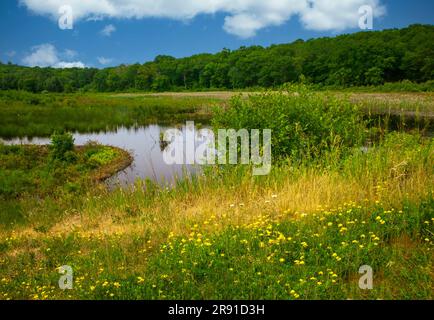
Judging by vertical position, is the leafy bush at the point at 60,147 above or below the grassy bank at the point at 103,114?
below

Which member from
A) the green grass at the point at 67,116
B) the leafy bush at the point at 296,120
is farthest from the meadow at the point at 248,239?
the green grass at the point at 67,116

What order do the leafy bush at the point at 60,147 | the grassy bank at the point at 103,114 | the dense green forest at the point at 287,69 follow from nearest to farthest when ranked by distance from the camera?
1. the leafy bush at the point at 60,147
2. the grassy bank at the point at 103,114
3. the dense green forest at the point at 287,69

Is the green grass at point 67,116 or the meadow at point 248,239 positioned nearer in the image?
the meadow at point 248,239

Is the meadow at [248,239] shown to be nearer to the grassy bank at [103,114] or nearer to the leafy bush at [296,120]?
the leafy bush at [296,120]

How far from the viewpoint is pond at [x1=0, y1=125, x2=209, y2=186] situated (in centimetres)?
1930

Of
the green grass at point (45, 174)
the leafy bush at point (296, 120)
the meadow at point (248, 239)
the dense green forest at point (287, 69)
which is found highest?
the dense green forest at point (287, 69)

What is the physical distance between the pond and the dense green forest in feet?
40.7

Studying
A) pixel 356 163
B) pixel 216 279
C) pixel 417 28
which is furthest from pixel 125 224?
pixel 417 28

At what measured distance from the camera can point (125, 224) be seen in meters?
8.88

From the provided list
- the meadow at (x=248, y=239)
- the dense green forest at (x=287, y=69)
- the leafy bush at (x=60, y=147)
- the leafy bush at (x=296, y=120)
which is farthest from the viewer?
the dense green forest at (x=287, y=69)

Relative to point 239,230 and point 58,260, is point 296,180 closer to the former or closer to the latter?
point 239,230

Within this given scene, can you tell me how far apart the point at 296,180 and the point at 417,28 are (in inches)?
3475

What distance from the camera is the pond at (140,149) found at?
19.3 metres

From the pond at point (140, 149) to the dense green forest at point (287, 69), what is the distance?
12.4 metres
